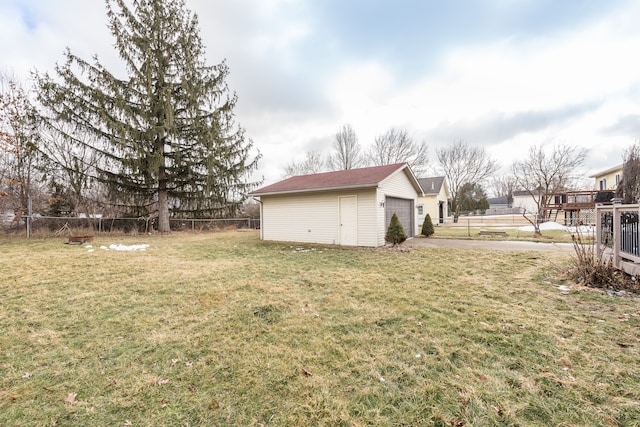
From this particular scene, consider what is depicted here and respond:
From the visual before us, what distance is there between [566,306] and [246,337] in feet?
15.5

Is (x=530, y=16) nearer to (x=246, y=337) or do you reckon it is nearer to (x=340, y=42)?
(x=340, y=42)

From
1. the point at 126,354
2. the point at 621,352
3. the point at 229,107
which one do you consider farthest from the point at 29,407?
the point at 229,107

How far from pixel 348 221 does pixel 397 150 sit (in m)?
19.6

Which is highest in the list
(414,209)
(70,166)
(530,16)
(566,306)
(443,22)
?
(443,22)

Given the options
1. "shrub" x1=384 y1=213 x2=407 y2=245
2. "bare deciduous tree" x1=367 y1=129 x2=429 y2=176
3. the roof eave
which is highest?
"bare deciduous tree" x1=367 y1=129 x2=429 y2=176

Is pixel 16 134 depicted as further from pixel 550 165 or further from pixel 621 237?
pixel 550 165

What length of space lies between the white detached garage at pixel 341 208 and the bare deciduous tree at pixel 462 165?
20.2 m

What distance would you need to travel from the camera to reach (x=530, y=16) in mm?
8891

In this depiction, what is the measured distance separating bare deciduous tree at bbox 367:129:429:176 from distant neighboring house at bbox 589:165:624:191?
17147mm

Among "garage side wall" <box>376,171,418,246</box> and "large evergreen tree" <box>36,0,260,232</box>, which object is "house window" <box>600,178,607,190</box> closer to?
"garage side wall" <box>376,171,418,246</box>

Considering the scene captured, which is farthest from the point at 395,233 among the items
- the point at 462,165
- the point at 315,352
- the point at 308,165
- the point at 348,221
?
the point at 462,165

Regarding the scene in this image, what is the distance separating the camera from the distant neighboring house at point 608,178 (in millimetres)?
24942

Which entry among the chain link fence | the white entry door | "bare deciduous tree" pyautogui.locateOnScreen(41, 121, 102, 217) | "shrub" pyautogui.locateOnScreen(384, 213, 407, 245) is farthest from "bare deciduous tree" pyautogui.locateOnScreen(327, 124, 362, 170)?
"bare deciduous tree" pyautogui.locateOnScreen(41, 121, 102, 217)

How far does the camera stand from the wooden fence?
4.80 metres
